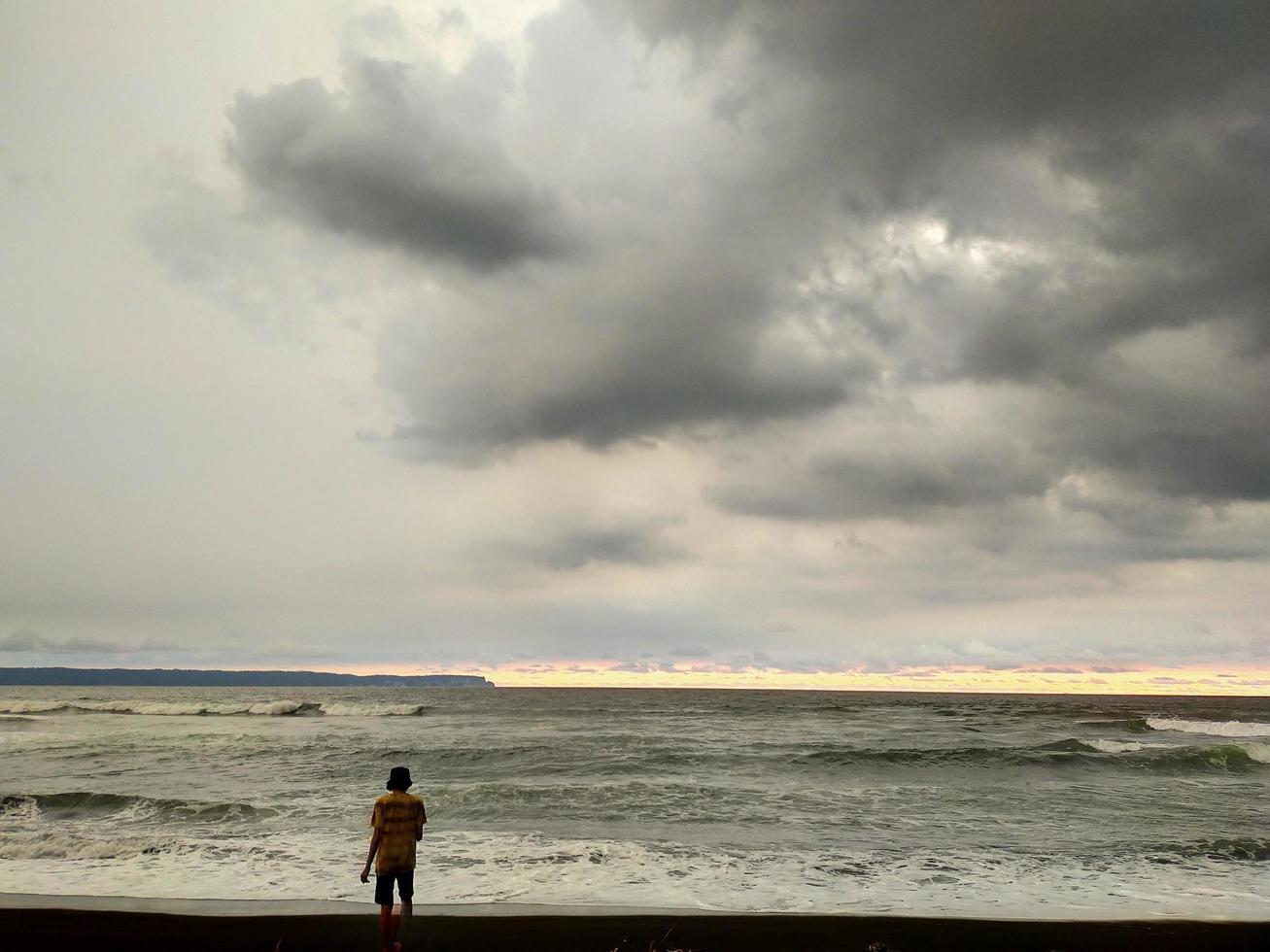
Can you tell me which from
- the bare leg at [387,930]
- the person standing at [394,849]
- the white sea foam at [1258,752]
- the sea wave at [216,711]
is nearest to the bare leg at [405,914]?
the person standing at [394,849]

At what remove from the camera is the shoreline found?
9.26 metres

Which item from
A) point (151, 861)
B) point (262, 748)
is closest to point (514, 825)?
point (151, 861)

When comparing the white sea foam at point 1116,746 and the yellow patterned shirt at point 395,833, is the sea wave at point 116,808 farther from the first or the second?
the white sea foam at point 1116,746

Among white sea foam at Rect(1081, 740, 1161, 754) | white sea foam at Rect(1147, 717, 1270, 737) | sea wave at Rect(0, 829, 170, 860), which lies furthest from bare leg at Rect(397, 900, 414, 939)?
white sea foam at Rect(1147, 717, 1270, 737)

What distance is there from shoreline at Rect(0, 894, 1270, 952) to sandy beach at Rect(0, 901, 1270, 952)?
0.5 inches

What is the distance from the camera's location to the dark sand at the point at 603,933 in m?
9.23

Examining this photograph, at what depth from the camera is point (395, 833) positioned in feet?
27.8

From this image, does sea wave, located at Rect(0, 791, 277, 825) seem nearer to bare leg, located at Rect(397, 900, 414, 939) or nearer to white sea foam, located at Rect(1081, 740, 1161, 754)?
bare leg, located at Rect(397, 900, 414, 939)

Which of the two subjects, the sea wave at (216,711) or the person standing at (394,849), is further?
the sea wave at (216,711)

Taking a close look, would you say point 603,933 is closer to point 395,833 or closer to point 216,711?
point 395,833

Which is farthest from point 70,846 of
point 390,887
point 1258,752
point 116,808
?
point 1258,752

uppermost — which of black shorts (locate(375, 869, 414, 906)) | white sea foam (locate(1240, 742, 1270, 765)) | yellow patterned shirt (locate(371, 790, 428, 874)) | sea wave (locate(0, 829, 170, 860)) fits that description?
yellow patterned shirt (locate(371, 790, 428, 874))

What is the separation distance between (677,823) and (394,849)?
11.3 metres

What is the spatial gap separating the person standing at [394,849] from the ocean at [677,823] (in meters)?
3.43
